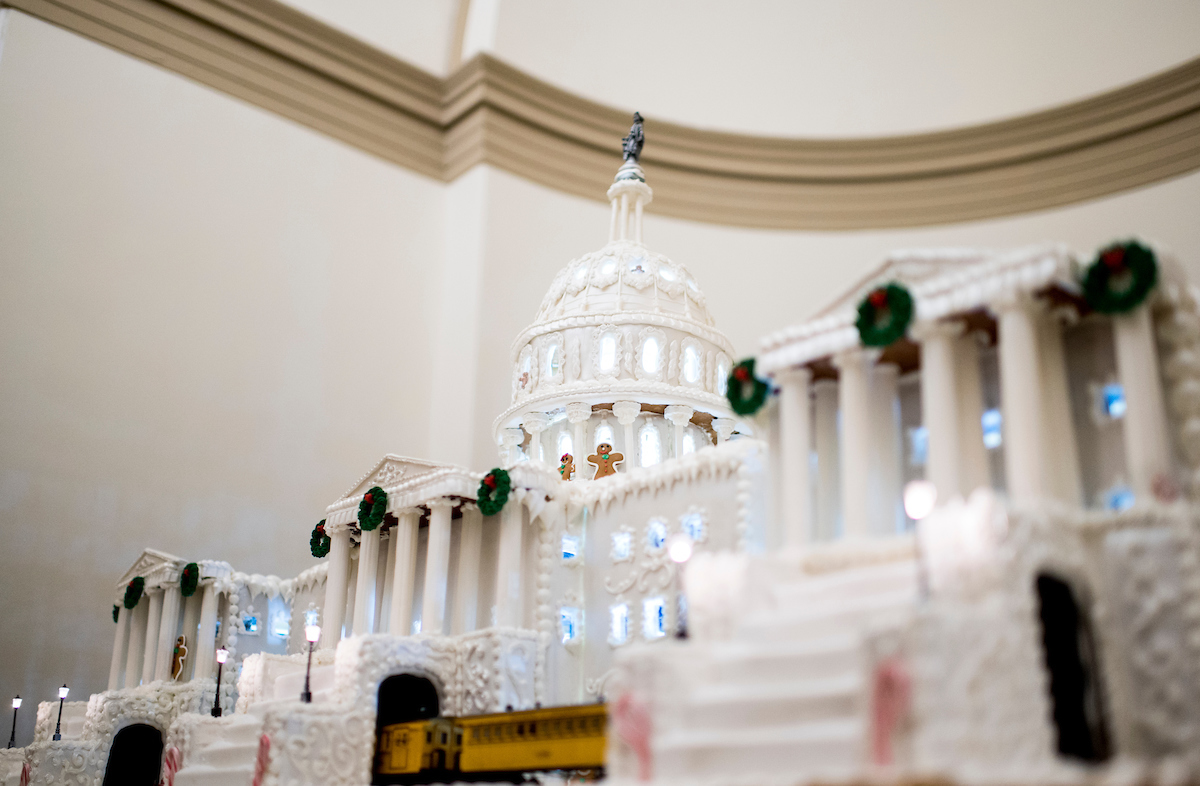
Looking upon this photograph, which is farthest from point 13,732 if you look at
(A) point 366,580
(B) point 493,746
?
(B) point 493,746

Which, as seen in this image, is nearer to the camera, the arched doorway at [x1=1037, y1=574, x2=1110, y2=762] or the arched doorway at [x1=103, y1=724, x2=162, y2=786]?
the arched doorway at [x1=1037, y1=574, x2=1110, y2=762]

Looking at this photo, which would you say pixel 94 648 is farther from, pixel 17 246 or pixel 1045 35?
pixel 1045 35

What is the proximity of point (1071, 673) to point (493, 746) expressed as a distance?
35.1 feet

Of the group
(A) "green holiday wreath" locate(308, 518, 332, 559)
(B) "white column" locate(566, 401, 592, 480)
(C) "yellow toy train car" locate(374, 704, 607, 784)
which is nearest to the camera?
(C) "yellow toy train car" locate(374, 704, 607, 784)

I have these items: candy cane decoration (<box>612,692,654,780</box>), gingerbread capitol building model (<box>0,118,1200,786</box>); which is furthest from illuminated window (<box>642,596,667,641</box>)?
candy cane decoration (<box>612,692,654,780</box>)

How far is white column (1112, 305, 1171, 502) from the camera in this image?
17812mm

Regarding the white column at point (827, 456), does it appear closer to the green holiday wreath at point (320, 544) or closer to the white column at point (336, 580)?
the white column at point (336, 580)

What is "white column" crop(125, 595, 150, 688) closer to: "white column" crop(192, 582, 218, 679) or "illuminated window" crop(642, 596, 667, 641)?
"white column" crop(192, 582, 218, 679)

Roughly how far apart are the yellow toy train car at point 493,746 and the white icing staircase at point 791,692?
4.25 m

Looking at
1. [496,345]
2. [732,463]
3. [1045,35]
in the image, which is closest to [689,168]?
[496,345]

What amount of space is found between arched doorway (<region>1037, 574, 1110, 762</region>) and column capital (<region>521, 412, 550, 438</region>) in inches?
759

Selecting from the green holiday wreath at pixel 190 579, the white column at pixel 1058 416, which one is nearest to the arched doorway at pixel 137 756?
the green holiday wreath at pixel 190 579

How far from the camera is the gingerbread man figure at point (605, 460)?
32344 millimetres

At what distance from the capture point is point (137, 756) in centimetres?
3222
